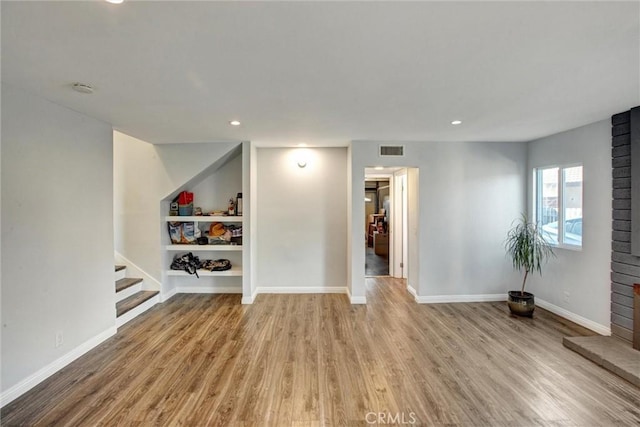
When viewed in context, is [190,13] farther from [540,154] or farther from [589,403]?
[540,154]

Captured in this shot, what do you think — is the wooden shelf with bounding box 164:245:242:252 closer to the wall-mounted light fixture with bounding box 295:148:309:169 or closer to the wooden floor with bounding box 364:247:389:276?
the wall-mounted light fixture with bounding box 295:148:309:169

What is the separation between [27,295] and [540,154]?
6124 mm

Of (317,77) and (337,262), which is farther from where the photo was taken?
(337,262)

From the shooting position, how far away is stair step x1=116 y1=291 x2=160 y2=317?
12.3 ft

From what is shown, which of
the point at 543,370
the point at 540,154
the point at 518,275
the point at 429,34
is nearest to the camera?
the point at 429,34

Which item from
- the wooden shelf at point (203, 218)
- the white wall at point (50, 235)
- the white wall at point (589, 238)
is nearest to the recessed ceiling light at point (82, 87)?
the white wall at point (50, 235)

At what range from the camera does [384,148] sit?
439cm

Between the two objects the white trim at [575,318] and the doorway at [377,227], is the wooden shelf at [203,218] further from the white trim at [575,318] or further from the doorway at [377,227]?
the white trim at [575,318]

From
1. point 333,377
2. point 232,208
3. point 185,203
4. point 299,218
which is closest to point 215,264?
point 232,208

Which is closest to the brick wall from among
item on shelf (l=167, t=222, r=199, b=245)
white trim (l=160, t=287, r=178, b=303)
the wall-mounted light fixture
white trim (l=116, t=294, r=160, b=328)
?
the wall-mounted light fixture

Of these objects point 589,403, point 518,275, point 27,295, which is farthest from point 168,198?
point 518,275

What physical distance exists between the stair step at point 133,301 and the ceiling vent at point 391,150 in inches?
160

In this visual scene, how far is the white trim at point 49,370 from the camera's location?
7.25 ft

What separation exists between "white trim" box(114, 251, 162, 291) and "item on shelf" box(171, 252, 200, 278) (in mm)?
335
